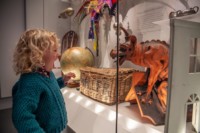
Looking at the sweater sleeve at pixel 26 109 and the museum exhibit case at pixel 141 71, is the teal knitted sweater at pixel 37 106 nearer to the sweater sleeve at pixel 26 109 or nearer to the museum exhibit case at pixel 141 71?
the sweater sleeve at pixel 26 109

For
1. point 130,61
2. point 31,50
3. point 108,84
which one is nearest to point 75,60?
point 108,84

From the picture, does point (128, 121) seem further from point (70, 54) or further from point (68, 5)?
point (68, 5)

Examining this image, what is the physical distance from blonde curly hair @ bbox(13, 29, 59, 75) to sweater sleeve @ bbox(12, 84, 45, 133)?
9 centimetres

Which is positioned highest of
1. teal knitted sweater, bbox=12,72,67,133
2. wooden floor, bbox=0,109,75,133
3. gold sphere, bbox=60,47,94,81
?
gold sphere, bbox=60,47,94,81

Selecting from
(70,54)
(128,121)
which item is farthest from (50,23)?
(128,121)

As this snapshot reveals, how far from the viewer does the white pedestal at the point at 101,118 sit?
792 mm

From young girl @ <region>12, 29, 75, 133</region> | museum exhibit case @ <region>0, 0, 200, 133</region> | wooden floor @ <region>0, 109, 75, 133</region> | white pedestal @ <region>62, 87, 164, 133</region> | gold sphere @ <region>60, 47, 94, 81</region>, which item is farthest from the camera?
gold sphere @ <region>60, 47, 94, 81</region>

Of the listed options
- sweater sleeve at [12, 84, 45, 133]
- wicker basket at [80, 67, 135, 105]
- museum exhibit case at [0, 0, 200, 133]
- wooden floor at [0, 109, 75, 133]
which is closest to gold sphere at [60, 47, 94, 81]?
museum exhibit case at [0, 0, 200, 133]

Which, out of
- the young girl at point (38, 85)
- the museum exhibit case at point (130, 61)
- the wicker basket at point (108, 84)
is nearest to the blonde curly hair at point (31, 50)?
the young girl at point (38, 85)

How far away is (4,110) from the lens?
1011 mm

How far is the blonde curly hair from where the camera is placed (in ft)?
2.31

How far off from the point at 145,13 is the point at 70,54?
1.83ft

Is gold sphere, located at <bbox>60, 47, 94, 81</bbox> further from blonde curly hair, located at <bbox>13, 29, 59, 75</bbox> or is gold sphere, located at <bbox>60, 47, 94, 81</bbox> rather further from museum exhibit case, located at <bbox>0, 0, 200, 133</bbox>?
blonde curly hair, located at <bbox>13, 29, 59, 75</bbox>

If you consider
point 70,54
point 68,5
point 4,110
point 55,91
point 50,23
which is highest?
point 68,5
